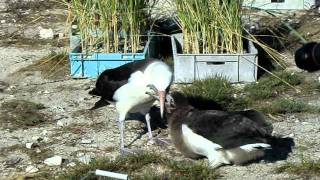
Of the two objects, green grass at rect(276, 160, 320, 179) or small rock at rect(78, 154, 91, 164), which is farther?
small rock at rect(78, 154, 91, 164)

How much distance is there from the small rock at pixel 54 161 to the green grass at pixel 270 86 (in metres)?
2.24

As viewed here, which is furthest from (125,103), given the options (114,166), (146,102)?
(114,166)

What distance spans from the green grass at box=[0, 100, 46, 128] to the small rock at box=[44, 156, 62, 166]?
0.95 meters

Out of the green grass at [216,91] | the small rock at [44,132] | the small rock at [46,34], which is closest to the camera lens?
the small rock at [44,132]

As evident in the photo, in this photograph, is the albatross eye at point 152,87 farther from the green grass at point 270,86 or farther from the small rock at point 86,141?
the green grass at point 270,86

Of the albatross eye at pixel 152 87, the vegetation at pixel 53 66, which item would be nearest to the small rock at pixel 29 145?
the albatross eye at pixel 152 87

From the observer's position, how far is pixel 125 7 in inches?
288

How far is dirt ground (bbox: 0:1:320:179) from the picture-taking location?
5195mm

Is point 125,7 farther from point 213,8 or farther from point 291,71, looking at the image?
point 291,71

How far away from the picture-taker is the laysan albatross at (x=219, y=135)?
15.6ft

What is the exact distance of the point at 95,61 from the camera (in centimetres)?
745

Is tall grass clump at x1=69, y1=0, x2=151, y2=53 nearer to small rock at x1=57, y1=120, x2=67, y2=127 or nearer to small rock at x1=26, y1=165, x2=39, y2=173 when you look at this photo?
small rock at x1=57, y1=120, x2=67, y2=127

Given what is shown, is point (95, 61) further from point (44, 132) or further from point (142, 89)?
point (142, 89)

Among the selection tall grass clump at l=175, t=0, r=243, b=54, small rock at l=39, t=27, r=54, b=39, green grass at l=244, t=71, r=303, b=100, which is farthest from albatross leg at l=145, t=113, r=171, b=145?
small rock at l=39, t=27, r=54, b=39
